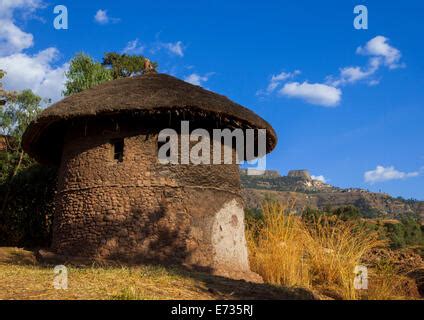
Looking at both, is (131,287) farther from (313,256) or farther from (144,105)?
(313,256)

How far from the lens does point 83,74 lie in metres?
19.2

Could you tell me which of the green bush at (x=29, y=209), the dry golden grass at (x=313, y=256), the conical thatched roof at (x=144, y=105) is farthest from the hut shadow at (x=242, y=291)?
the green bush at (x=29, y=209)

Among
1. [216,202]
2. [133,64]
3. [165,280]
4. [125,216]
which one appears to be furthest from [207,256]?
[133,64]

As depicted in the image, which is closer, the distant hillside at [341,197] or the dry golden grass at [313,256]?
the dry golden grass at [313,256]

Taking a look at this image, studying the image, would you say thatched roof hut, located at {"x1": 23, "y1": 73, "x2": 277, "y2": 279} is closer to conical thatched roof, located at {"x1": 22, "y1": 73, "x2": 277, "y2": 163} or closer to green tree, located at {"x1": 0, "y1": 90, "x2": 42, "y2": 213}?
conical thatched roof, located at {"x1": 22, "y1": 73, "x2": 277, "y2": 163}

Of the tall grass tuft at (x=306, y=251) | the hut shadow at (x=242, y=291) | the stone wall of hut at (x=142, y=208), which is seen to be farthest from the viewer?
the stone wall of hut at (x=142, y=208)

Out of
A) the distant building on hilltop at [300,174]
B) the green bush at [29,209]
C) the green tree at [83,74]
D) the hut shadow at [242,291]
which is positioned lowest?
the hut shadow at [242,291]

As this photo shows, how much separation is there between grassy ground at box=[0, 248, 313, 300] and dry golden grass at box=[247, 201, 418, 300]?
1.84 meters

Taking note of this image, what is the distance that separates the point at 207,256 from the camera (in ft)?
30.1

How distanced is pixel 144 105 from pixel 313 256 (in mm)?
4289

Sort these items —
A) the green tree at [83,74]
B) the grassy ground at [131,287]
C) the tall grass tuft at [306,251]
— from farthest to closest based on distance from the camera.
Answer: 1. the green tree at [83,74]
2. the tall grass tuft at [306,251]
3. the grassy ground at [131,287]

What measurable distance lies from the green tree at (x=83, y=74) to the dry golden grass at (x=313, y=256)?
11.2 meters

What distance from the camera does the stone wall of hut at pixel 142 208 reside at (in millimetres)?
9047

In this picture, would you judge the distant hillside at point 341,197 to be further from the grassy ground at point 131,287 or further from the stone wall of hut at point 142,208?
the grassy ground at point 131,287
